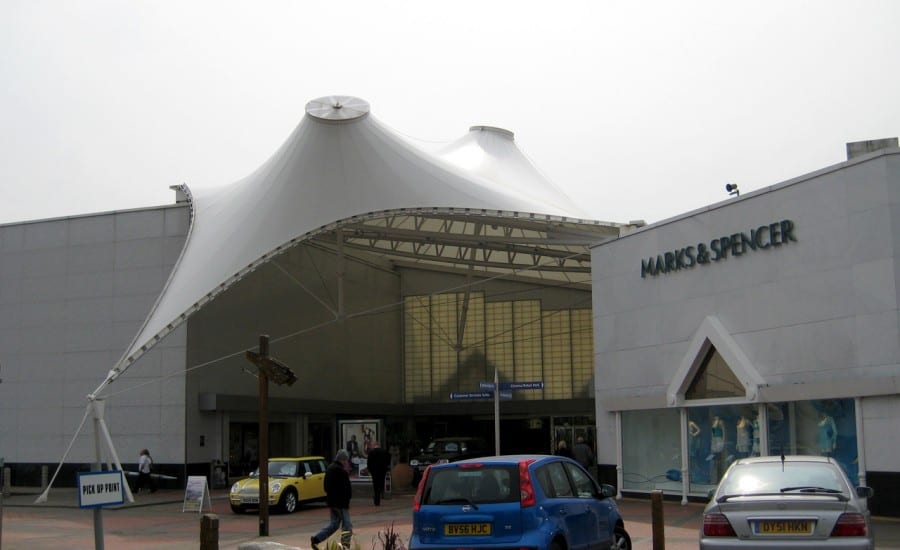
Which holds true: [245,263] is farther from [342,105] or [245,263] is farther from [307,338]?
[307,338]

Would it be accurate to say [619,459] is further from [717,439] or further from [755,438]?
[755,438]

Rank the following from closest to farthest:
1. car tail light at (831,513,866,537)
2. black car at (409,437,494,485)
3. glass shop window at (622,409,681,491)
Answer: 1. car tail light at (831,513,866,537)
2. glass shop window at (622,409,681,491)
3. black car at (409,437,494,485)

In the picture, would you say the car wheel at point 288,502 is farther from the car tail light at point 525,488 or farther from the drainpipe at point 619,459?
the car tail light at point 525,488

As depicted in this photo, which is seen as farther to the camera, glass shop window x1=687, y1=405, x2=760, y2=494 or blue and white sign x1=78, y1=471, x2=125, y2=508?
glass shop window x1=687, y1=405, x2=760, y2=494

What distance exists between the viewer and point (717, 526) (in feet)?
30.6

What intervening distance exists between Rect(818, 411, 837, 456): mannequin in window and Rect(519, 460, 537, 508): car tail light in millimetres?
9142

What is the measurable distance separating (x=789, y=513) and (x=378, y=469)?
1585 centimetres

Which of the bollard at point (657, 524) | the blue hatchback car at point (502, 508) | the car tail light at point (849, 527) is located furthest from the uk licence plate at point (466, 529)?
the car tail light at point (849, 527)

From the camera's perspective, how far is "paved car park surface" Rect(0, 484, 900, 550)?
15.5 meters

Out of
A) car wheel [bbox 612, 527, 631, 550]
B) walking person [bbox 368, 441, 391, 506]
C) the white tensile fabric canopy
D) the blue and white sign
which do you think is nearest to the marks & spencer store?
the white tensile fabric canopy

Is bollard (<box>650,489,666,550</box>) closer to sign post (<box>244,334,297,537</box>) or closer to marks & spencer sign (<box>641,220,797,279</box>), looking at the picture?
sign post (<box>244,334,297,537</box>)

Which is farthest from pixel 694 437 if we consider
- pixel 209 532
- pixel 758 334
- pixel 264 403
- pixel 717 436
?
pixel 209 532

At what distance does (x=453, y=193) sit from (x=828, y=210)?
9925 millimetres

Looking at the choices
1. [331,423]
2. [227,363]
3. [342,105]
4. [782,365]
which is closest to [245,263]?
[342,105]
